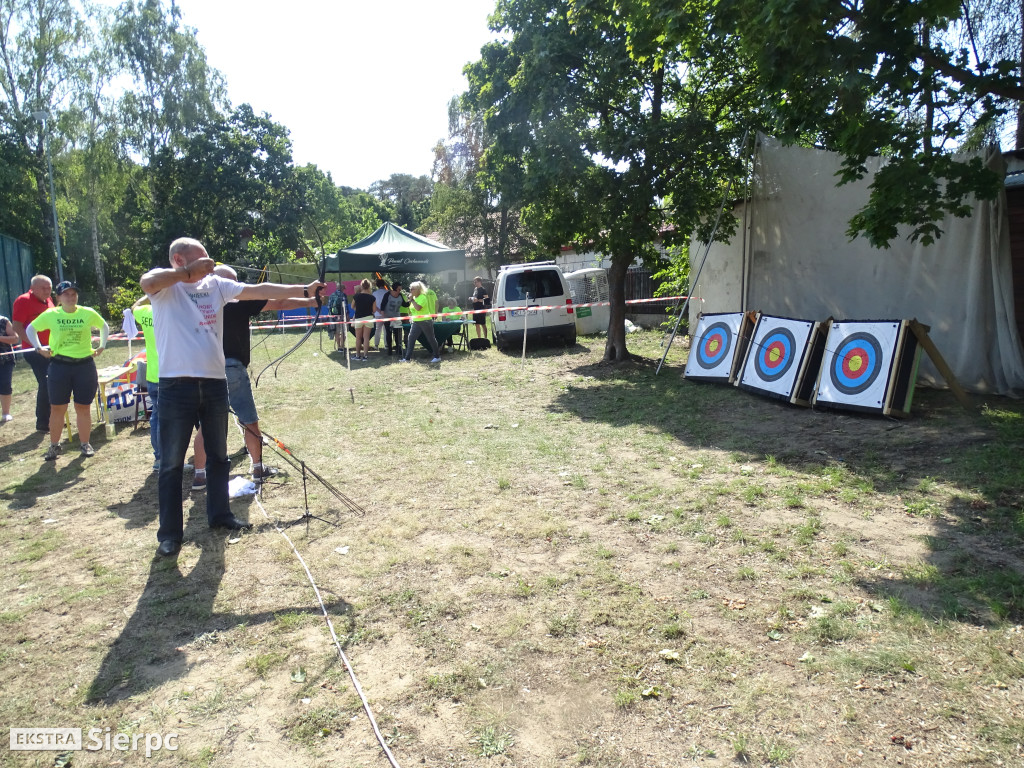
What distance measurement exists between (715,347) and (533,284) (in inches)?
250

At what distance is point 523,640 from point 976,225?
863 centimetres

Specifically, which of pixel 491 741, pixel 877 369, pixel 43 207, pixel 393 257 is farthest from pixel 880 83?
pixel 43 207

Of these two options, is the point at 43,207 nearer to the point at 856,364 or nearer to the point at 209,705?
the point at 856,364

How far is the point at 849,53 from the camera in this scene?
5.61 meters

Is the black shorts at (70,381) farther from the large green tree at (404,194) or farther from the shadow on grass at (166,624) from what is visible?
the large green tree at (404,194)

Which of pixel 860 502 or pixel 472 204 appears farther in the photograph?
pixel 472 204

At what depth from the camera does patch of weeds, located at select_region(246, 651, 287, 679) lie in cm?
324

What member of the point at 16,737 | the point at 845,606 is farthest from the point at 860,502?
the point at 16,737

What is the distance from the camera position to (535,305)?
50.4ft

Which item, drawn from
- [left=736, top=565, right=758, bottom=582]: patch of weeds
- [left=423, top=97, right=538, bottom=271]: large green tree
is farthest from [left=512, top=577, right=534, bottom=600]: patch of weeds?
[left=423, top=97, right=538, bottom=271]: large green tree

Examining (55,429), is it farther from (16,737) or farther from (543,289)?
(543,289)

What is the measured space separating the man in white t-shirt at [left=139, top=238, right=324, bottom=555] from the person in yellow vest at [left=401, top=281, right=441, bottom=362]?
366 inches

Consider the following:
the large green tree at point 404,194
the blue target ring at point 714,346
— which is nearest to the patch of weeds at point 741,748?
the blue target ring at point 714,346

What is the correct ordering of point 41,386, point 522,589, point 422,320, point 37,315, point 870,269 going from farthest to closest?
point 422,320 < point 870,269 < point 41,386 < point 37,315 < point 522,589
